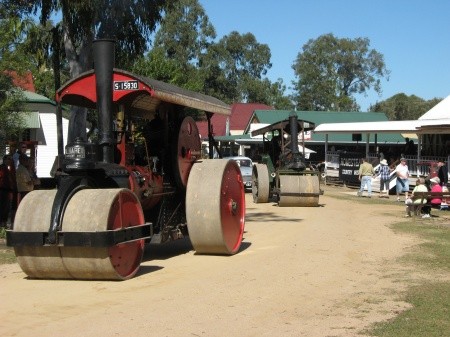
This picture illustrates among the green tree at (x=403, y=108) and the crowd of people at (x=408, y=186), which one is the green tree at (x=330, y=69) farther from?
the crowd of people at (x=408, y=186)

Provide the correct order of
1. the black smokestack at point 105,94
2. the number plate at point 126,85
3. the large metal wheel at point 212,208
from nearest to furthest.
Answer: the black smokestack at point 105,94, the number plate at point 126,85, the large metal wheel at point 212,208

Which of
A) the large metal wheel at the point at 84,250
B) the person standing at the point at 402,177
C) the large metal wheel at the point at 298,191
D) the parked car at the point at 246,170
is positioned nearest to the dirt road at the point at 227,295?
the large metal wheel at the point at 84,250

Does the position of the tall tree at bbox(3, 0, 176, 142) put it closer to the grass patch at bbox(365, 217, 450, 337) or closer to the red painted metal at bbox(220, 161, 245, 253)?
the red painted metal at bbox(220, 161, 245, 253)

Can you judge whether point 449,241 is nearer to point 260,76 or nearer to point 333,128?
point 333,128

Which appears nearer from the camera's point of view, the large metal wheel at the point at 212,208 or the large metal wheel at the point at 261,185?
the large metal wheel at the point at 212,208

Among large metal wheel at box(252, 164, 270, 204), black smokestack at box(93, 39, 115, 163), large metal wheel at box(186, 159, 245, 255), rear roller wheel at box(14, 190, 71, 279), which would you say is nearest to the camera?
rear roller wheel at box(14, 190, 71, 279)

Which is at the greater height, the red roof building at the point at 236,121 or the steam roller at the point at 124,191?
the red roof building at the point at 236,121

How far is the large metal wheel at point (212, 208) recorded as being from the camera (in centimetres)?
1021

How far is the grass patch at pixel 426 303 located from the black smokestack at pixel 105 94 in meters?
4.01

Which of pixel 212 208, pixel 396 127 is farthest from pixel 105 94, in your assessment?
pixel 396 127

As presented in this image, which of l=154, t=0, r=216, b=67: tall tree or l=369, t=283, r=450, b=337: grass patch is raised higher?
l=154, t=0, r=216, b=67: tall tree

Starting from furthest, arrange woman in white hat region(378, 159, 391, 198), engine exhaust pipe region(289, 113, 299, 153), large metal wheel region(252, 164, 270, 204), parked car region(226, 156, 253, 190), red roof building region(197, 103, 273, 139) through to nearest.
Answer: red roof building region(197, 103, 273, 139) → parked car region(226, 156, 253, 190) → woman in white hat region(378, 159, 391, 198) → large metal wheel region(252, 164, 270, 204) → engine exhaust pipe region(289, 113, 299, 153)

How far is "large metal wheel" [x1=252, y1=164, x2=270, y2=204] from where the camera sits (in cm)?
2184

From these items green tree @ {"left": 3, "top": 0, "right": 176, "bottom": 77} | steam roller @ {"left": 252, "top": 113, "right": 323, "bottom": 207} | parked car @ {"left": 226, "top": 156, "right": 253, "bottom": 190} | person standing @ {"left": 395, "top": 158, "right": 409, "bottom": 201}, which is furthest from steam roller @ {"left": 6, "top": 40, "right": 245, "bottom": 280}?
parked car @ {"left": 226, "top": 156, "right": 253, "bottom": 190}
